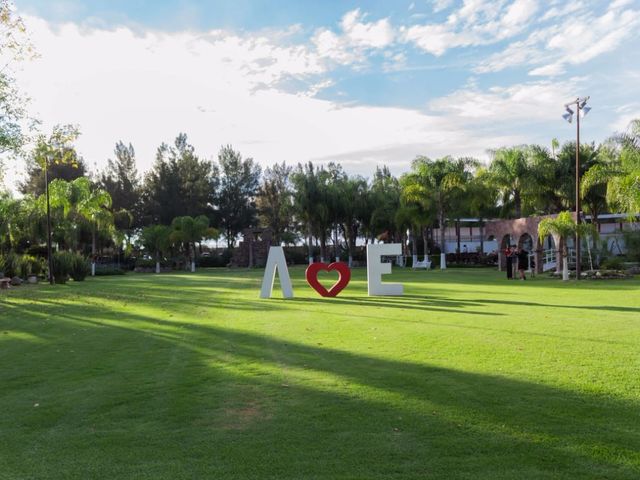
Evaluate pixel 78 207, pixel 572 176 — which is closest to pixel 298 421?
pixel 572 176

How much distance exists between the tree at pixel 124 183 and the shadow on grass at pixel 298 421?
52173 millimetres

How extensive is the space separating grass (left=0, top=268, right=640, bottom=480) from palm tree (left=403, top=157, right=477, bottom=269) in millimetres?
26974

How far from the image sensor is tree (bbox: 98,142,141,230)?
2343 inches

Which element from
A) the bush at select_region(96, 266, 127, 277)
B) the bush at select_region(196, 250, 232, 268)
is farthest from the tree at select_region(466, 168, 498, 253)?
the bush at select_region(96, 266, 127, 277)

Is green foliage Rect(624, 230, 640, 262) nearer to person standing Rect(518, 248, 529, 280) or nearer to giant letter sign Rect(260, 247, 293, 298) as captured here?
person standing Rect(518, 248, 529, 280)

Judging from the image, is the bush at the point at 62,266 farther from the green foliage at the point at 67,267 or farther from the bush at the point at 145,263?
the bush at the point at 145,263

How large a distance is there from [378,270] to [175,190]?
153 feet

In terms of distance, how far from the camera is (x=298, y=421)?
4727mm

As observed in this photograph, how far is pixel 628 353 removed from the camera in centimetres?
708

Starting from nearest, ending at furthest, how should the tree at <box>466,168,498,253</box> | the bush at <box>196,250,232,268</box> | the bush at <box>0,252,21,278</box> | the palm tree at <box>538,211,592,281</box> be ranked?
the palm tree at <box>538,211,592,281</box>
the bush at <box>0,252,21,278</box>
the tree at <box>466,168,498,253</box>
the bush at <box>196,250,232,268</box>

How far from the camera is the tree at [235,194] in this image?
6438 centimetres

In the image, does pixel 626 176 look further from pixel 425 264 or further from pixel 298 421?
pixel 298 421

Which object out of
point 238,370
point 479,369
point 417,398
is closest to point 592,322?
point 479,369

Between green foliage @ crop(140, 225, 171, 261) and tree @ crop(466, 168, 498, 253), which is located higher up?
tree @ crop(466, 168, 498, 253)
